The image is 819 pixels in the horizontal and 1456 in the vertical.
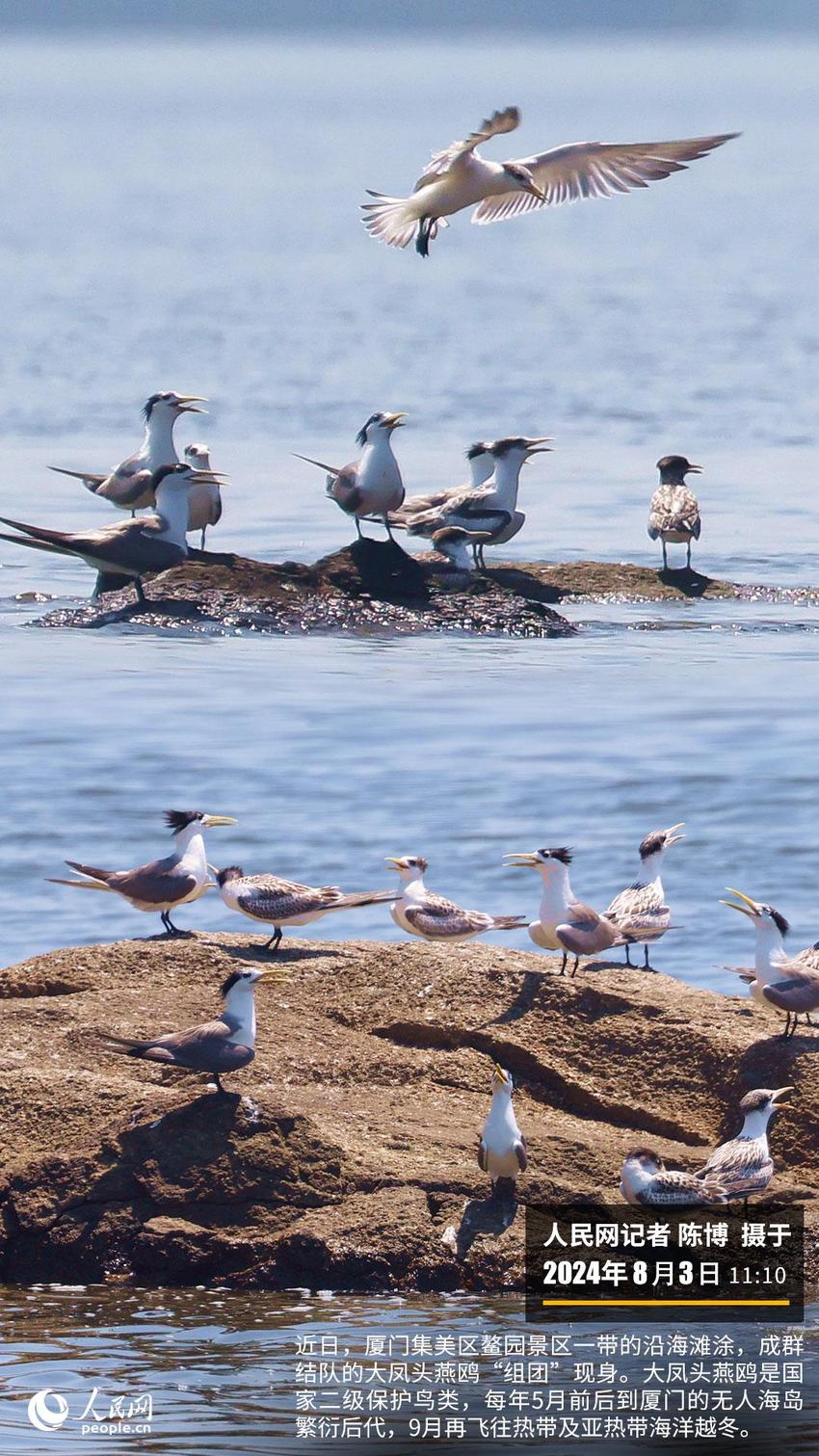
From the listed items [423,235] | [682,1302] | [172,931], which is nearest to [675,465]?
[423,235]

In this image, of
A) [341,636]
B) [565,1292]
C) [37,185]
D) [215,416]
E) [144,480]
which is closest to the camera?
[565,1292]

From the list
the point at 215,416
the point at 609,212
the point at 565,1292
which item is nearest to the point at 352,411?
the point at 215,416

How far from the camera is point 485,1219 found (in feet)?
25.2

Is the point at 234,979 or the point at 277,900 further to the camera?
the point at 277,900

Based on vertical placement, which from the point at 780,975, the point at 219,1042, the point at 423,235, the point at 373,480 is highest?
the point at 423,235

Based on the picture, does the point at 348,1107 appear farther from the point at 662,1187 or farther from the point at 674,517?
the point at 674,517

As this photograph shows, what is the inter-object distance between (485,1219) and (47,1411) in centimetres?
187

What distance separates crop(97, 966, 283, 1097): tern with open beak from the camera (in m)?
A: 7.90

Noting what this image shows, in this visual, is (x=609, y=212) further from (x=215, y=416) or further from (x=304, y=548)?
(x=304, y=548)

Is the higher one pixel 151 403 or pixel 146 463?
pixel 151 403

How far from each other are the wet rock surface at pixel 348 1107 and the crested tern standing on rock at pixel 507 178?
481 cm

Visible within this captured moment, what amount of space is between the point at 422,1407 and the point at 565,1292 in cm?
106

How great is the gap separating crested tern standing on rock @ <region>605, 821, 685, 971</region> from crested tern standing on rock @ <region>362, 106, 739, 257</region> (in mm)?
3858

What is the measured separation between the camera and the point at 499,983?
8875mm
